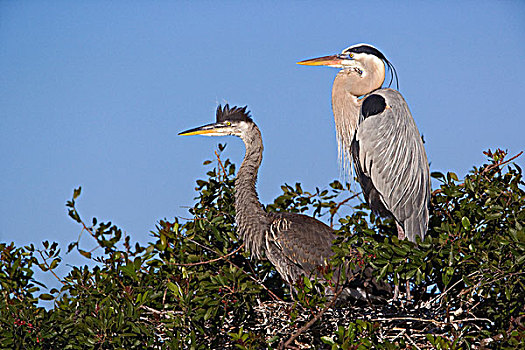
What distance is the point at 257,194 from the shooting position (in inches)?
184

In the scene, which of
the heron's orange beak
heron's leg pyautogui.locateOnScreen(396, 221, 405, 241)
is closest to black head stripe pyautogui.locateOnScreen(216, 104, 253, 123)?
the heron's orange beak

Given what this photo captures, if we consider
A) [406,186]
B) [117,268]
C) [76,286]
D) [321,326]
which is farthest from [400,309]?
[76,286]

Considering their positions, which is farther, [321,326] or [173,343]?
[321,326]

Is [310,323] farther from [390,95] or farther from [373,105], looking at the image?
[390,95]

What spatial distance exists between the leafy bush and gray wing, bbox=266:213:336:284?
0.36 metres

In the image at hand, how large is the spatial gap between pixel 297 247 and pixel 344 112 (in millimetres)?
1338

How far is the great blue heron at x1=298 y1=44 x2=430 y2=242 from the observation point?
454cm

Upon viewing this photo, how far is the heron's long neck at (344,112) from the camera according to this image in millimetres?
5051

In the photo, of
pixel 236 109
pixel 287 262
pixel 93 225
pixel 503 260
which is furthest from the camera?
pixel 236 109

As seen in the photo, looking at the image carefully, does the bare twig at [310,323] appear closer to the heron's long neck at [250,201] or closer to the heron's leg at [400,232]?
the heron's long neck at [250,201]

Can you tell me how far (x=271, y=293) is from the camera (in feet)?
11.3

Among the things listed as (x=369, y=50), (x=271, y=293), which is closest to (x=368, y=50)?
(x=369, y=50)

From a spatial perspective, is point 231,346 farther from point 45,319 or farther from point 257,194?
point 257,194

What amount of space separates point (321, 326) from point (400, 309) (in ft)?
1.81
